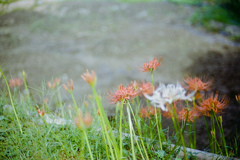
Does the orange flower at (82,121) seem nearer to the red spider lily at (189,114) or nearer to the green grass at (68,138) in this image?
the green grass at (68,138)

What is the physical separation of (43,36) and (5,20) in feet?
3.39

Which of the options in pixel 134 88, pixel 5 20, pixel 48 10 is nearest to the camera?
pixel 134 88

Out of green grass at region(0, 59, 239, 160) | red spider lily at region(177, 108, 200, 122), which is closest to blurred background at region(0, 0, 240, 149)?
green grass at region(0, 59, 239, 160)

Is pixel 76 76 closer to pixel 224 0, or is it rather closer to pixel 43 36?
pixel 43 36

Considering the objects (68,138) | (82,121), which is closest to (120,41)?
(68,138)

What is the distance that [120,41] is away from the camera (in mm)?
2855

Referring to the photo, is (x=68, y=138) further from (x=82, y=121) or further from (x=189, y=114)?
(x=189, y=114)

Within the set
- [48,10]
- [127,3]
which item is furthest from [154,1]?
[48,10]

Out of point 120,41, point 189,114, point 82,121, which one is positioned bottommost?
point 120,41

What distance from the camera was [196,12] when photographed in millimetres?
3184

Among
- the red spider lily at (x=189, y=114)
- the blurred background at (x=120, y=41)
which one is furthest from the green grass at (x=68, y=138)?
the blurred background at (x=120, y=41)

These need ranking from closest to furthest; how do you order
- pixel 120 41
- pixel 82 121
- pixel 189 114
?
pixel 82 121 < pixel 189 114 < pixel 120 41

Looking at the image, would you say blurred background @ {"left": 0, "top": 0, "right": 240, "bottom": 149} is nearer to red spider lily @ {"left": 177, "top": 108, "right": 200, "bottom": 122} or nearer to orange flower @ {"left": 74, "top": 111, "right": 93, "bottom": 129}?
red spider lily @ {"left": 177, "top": 108, "right": 200, "bottom": 122}

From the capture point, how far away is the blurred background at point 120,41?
1.51 meters
